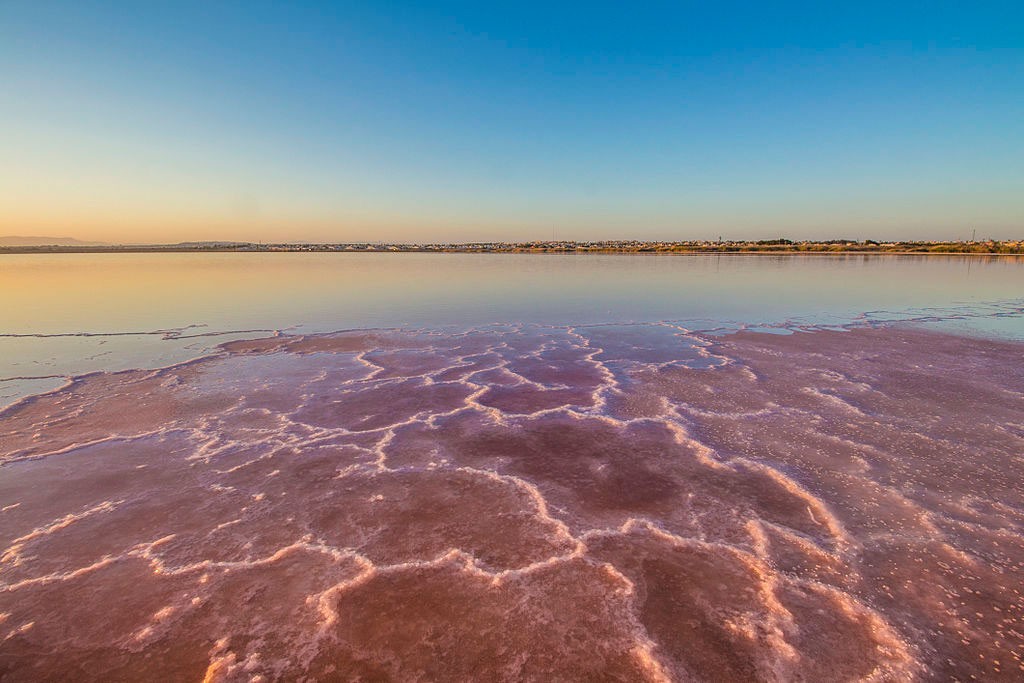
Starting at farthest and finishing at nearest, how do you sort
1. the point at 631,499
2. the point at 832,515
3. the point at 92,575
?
the point at 631,499 → the point at 832,515 → the point at 92,575

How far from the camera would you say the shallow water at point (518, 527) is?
343cm

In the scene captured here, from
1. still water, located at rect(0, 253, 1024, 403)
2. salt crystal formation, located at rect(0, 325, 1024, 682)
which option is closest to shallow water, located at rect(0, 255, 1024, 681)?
salt crystal formation, located at rect(0, 325, 1024, 682)

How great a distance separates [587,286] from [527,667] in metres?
28.7

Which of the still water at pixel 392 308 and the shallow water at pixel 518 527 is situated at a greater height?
the still water at pixel 392 308

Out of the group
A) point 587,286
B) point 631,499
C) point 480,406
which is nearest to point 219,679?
point 631,499

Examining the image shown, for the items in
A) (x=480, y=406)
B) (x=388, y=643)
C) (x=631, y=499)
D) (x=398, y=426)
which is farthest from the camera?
(x=480, y=406)

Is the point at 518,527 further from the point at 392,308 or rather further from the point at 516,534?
the point at 392,308

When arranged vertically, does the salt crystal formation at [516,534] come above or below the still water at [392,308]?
below

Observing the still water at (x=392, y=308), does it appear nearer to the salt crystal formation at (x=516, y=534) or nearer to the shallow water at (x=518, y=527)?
the shallow water at (x=518, y=527)

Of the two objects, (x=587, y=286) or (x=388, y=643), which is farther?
(x=587, y=286)

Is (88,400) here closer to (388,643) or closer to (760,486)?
(388,643)

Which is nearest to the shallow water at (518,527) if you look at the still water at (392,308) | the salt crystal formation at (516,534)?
the salt crystal formation at (516,534)

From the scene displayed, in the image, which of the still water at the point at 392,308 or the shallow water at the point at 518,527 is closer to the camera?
the shallow water at the point at 518,527

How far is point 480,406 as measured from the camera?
8.65 m
